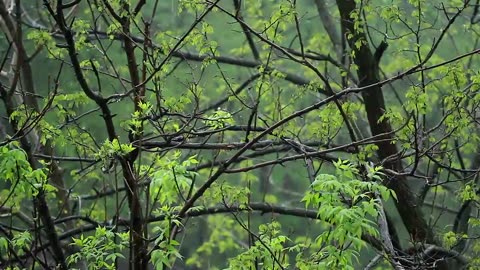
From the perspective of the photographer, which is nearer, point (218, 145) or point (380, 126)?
point (218, 145)

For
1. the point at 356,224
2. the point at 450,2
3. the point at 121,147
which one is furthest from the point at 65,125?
the point at 450,2

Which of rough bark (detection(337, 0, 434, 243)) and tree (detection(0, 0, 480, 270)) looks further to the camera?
rough bark (detection(337, 0, 434, 243))

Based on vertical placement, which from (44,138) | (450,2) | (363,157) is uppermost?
(450,2)

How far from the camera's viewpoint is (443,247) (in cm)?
876

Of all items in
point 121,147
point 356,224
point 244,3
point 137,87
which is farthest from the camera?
point 244,3

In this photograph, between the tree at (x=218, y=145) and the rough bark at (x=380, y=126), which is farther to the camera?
the rough bark at (x=380, y=126)

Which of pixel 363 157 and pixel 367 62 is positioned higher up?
pixel 367 62

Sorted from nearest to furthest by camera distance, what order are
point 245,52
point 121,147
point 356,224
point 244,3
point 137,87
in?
point 356,224 → point 121,147 → point 137,87 → point 244,3 → point 245,52

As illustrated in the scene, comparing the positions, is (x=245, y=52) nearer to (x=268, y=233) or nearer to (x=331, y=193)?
(x=268, y=233)

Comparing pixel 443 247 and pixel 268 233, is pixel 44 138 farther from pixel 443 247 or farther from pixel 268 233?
pixel 443 247

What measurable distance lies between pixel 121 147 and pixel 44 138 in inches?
66.7

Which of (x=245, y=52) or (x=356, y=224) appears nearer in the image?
(x=356, y=224)

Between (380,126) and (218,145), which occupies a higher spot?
(380,126)

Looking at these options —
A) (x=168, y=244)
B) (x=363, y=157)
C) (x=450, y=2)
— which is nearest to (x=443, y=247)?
(x=363, y=157)
